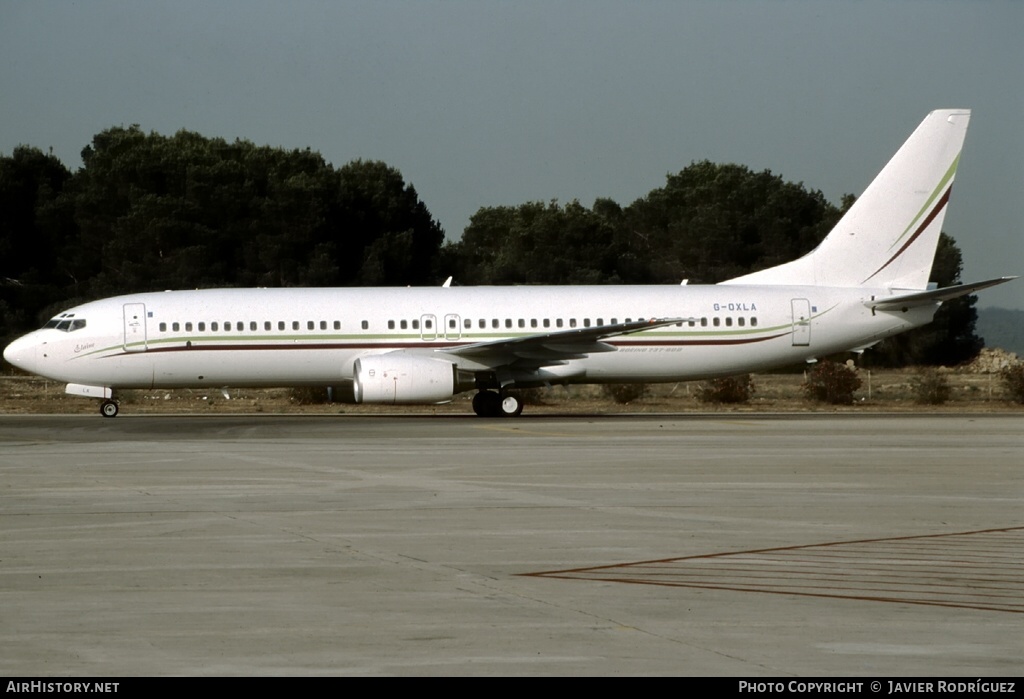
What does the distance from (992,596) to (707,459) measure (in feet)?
36.2

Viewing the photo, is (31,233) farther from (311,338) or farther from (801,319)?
(801,319)

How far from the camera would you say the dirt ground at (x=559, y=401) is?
39.0m

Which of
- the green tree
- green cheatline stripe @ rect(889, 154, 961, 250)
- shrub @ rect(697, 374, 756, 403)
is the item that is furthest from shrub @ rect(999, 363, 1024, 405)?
the green tree

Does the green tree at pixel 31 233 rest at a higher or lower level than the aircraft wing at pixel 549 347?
higher

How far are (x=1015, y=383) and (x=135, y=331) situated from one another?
83.1ft

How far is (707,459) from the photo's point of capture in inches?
798

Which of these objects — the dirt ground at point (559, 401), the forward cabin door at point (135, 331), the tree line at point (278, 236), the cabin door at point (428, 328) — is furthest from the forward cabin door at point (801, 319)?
the tree line at point (278, 236)

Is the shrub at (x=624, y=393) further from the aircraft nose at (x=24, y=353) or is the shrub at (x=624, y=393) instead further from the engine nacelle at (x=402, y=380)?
the aircraft nose at (x=24, y=353)

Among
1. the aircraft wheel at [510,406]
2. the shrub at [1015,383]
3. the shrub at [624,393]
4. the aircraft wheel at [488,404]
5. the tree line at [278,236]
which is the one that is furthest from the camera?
the tree line at [278,236]

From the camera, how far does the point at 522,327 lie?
1288 inches

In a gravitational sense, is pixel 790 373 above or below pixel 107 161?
below

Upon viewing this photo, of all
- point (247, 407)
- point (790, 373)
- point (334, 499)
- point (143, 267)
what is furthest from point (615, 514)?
point (143, 267)

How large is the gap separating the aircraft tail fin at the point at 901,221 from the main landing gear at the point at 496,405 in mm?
7876

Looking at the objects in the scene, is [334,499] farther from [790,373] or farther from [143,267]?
[143,267]
